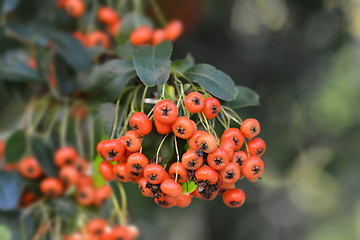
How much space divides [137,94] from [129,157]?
0.97ft

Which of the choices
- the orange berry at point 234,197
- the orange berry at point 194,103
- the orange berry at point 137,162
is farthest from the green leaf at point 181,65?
the orange berry at point 234,197

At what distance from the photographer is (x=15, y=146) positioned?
6.31ft

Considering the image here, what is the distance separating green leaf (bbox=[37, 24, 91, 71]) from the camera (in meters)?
1.86

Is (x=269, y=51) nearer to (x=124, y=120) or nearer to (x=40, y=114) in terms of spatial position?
(x=40, y=114)

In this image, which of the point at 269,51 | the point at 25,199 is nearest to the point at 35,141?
the point at 25,199

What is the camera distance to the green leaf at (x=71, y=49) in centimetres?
186

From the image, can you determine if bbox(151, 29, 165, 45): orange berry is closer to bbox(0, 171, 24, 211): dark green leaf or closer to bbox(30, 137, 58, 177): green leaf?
bbox(30, 137, 58, 177): green leaf

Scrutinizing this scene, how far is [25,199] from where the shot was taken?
2.02 m

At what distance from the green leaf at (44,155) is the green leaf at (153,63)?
92 centimetres

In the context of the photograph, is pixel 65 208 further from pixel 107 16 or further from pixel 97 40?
pixel 107 16

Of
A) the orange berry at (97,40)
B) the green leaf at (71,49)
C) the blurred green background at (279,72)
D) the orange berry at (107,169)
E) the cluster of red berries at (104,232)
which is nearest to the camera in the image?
the orange berry at (107,169)

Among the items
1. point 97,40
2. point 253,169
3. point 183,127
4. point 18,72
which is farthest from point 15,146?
point 253,169

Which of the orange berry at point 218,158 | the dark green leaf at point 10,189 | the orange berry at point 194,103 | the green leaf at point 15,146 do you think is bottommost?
the dark green leaf at point 10,189

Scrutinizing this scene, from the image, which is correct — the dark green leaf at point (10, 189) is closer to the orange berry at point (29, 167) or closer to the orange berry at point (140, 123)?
the orange berry at point (29, 167)
